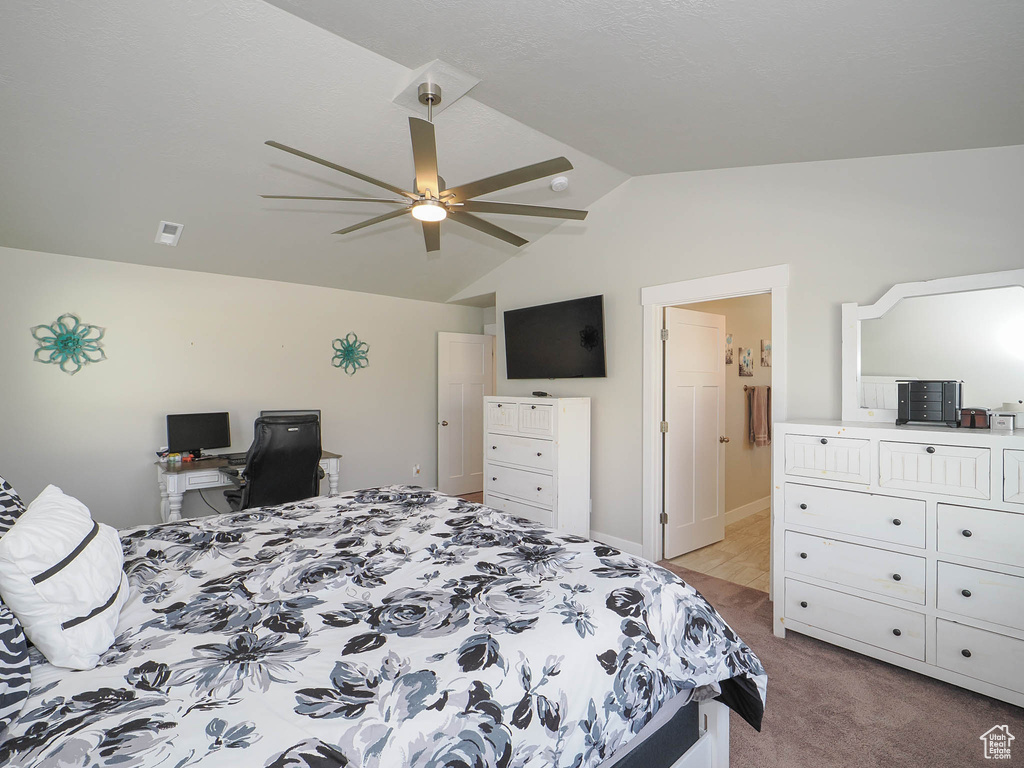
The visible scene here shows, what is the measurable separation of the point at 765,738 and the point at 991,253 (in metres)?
2.45

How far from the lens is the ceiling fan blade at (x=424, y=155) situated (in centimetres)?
179

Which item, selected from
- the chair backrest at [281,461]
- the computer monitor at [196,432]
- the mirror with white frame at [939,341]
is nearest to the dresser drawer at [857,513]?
the mirror with white frame at [939,341]

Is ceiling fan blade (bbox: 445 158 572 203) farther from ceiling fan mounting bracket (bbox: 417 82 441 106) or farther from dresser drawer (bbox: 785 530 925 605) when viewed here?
dresser drawer (bbox: 785 530 925 605)

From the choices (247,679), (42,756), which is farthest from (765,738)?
(42,756)

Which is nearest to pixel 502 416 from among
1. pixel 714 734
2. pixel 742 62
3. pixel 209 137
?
pixel 209 137

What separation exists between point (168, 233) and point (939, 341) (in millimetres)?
4915

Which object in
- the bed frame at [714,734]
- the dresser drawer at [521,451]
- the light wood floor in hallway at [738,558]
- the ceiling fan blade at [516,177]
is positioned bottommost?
the light wood floor in hallway at [738,558]

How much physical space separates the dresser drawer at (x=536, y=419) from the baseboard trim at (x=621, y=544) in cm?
100

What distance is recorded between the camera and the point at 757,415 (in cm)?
496

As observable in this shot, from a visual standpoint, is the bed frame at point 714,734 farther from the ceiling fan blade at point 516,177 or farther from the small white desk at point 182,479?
the small white desk at point 182,479

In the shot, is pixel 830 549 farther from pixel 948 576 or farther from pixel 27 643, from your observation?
pixel 27 643

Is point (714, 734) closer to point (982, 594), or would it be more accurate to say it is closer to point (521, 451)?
point (982, 594)

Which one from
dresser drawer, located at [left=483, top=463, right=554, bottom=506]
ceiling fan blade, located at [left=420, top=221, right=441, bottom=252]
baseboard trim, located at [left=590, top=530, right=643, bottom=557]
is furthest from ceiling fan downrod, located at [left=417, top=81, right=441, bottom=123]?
baseboard trim, located at [left=590, top=530, right=643, bottom=557]

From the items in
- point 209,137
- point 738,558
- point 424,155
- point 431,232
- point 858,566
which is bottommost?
point 738,558
